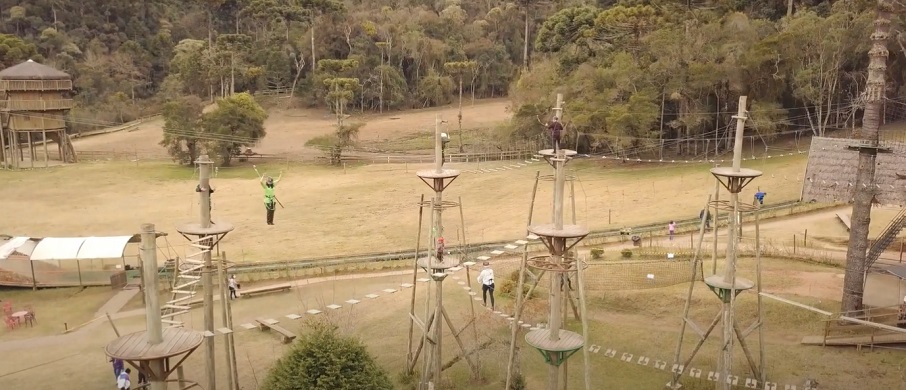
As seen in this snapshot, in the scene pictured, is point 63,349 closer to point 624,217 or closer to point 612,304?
point 612,304

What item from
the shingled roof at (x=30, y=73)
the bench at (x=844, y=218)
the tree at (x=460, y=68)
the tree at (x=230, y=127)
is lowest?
the bench at (x=844, y=218)

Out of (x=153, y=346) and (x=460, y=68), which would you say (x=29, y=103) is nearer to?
(x=460, y=68)

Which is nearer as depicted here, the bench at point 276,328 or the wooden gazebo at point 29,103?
the bench at point 276,328

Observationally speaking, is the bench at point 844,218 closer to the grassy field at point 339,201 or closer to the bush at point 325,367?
the grassy field at point 339,201

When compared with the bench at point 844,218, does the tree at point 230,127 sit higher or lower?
higher

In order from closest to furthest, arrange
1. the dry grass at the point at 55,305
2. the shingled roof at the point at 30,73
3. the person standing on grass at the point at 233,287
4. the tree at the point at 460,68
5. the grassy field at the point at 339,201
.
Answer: the dry grass at the point at 55,305 < the person standing on grass at the point at 233,287 < the grassy field at the point at 339,201 < the shingled roof at the point at 30,73 < the tree at the point at 460,68

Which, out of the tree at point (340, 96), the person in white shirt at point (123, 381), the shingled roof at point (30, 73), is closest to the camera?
the person in white shirt at point (123, 381)

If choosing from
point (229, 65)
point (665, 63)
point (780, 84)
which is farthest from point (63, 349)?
point (229, 65)

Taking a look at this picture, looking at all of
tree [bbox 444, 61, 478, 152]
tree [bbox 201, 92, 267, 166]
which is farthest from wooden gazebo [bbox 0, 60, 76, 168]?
tree [bbox 444, 61, 478, 152]

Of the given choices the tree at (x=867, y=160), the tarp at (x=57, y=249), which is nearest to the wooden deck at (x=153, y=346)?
the tree at (x=867, y=160)
